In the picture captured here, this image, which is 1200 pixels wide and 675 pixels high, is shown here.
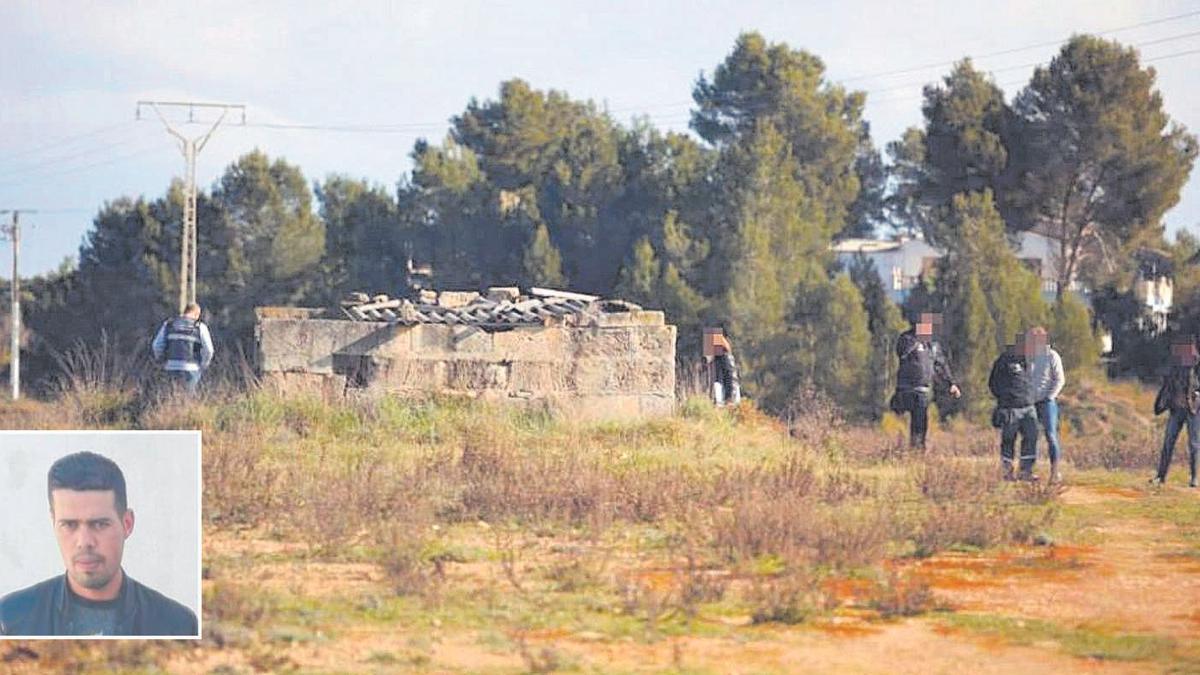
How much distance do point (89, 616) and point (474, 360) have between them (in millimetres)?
9015

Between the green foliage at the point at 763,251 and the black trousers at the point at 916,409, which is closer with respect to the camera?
the black trousers at the point at 916,409

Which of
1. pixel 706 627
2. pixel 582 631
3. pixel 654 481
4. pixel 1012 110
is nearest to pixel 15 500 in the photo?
pixel 582 631

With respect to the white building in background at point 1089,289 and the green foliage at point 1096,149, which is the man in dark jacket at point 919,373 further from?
the white building in background at point 1089,289

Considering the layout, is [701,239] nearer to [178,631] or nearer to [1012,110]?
[1012,110]

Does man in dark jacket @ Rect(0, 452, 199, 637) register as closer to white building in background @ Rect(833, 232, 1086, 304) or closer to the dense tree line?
the dense tree line

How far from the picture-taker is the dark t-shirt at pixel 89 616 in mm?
7648

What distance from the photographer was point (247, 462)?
37.7 feet

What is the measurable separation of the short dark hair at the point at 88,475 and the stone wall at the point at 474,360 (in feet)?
28.3

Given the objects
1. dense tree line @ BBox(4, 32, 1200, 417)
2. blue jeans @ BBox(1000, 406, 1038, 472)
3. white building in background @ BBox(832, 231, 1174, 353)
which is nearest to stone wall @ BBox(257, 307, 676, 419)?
blue jeans @ BBox(1000, 406, 1038, 472)

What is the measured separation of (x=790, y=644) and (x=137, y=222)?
35.5 meters

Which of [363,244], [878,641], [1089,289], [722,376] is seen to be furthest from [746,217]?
[878,641]

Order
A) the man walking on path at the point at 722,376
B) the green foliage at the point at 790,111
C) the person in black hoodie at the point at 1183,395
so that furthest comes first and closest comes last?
the green foliage at the point at 790,111, the man walking on path at the point at 722,376, the person in black hoodie at the point at 1183,395

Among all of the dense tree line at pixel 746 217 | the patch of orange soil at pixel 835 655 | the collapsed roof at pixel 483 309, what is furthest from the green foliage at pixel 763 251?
the patch of orange soil at pixel 835 655

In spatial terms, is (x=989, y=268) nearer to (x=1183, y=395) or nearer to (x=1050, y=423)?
(x=1183, y=395)
